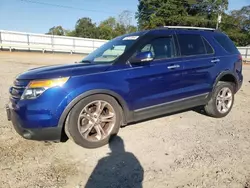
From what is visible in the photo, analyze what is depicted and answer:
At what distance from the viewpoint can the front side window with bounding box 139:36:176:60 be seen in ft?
13.8

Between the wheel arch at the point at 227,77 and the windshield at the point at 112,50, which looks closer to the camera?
the windshield at the point at 112,50

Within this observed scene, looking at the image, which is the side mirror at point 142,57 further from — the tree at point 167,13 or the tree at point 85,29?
the tree at point 85,29

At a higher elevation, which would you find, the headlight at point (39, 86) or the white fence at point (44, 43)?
the white fence at point (44, 43)

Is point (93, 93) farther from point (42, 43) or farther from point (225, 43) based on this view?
point (42, 43)

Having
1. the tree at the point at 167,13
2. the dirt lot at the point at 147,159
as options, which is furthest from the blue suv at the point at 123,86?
the tree at the point at 167,13

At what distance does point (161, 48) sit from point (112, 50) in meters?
0.91

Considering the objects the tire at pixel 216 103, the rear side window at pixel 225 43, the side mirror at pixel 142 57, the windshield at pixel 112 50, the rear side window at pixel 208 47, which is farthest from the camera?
the rear side window at pixel 225 43

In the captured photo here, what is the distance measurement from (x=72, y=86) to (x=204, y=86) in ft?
8.91

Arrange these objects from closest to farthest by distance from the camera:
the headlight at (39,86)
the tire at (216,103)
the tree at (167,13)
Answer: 1. the headlight at (39,86)
2. the tire at (216,103)
3. the tree at (167,13)

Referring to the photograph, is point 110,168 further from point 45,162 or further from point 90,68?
point 90,68

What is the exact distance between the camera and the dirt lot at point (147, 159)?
111 inches

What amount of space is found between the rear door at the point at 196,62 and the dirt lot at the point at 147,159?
0.75 m

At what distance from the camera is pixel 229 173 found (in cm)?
294

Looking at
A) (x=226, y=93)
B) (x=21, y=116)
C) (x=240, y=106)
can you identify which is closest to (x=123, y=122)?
(x=21, y=116)
